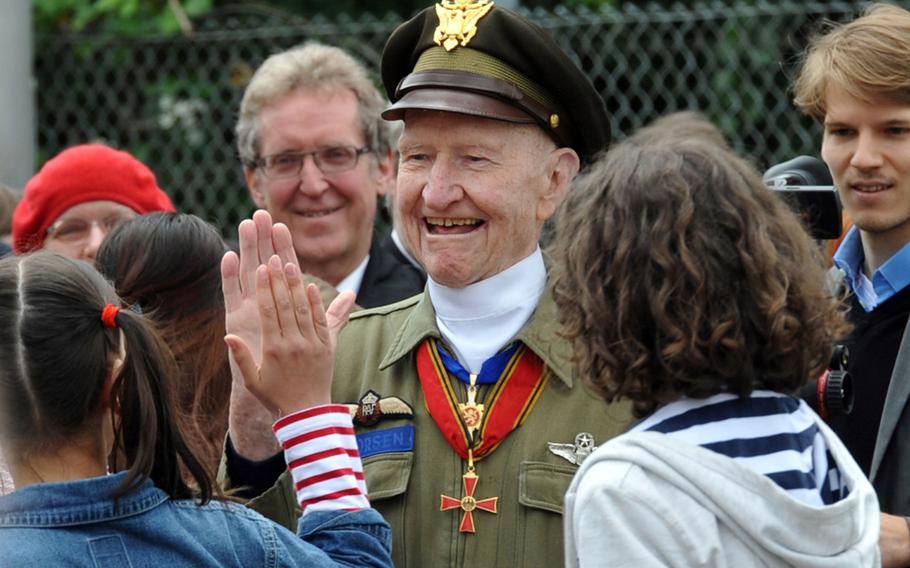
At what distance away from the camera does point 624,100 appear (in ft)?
17.1

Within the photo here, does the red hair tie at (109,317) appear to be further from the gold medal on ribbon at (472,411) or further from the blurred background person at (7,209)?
the blurred background person at (7,209)

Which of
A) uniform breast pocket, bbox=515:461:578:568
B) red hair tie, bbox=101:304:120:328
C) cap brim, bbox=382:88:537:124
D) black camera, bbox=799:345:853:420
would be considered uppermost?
cap brim, bbox=382:88:537:124

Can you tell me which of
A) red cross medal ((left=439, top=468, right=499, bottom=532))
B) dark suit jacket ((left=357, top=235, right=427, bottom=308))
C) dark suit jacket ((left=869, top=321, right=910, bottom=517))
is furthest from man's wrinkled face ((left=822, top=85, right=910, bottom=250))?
dark suit jacket ((left=357, top=235, right=427, bottom=308))

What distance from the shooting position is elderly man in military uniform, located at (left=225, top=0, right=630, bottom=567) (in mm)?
2613

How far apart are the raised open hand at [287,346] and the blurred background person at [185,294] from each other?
45cm

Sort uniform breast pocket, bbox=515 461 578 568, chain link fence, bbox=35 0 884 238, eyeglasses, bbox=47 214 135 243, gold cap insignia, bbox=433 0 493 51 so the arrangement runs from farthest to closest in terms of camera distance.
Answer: chain link fence, bbox=35 0 884 238, eyeglasses, bbox=47 214 135 243, gold cap insignia, bbox=433 0 493 51, uniform breast pocket, bbox=515 461 578 568

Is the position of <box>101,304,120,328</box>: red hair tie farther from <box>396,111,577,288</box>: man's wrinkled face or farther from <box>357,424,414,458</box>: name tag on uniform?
<box>396,111,577,288</box>: man's wrinkled face

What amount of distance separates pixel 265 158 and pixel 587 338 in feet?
7.65

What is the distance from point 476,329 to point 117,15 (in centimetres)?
471

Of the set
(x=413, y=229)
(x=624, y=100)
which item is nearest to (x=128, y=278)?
(x=413, y=229)

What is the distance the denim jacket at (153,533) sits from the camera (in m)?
2.07

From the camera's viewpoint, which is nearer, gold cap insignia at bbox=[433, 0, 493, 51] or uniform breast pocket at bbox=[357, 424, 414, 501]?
uniform breast pocket at bbox=[357, 424, 414, 501]

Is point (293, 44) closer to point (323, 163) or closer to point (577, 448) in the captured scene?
point (323, 163)

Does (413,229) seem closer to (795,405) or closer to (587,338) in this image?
(587,338)
